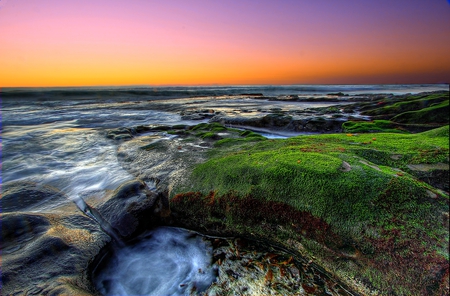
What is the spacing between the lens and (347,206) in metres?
3.37

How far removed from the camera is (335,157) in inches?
172

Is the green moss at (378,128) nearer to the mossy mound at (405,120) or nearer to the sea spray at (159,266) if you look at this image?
the mossy mound at (405,120)

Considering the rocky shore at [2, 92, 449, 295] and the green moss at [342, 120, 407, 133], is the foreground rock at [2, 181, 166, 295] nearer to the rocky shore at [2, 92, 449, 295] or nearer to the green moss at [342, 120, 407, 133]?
the rocky shore at [2, 92, 449, 295]

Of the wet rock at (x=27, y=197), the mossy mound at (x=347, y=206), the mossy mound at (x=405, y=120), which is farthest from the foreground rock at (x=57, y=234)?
the mossy mound at (x=405, y=120)

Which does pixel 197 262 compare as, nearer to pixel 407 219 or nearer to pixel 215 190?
pixel 215 190

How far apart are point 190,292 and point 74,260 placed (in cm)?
193

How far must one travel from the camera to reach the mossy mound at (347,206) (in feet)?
9.23

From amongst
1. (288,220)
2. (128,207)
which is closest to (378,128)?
(288,220)

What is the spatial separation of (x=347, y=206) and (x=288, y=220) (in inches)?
36.9

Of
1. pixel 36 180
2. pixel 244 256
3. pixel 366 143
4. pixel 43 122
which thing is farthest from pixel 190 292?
pixel 43 122

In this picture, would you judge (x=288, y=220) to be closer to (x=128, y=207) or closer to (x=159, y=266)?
(x=159, y=266)

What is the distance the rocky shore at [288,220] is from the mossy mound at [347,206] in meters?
0.01

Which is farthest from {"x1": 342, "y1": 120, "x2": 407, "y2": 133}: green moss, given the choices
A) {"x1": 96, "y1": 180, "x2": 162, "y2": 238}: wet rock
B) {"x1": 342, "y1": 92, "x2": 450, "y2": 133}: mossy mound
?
{"x1": 96, "y1": 180, "x2": 162, "y2": 238}: wet rock

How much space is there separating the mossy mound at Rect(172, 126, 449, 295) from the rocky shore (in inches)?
0.5
